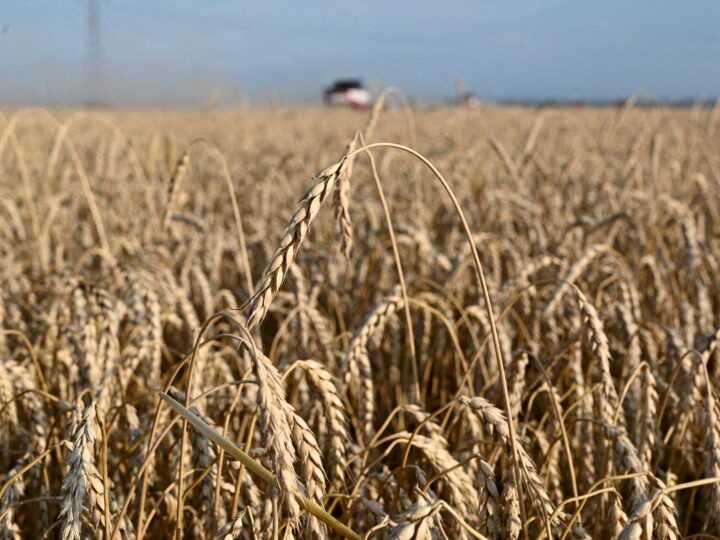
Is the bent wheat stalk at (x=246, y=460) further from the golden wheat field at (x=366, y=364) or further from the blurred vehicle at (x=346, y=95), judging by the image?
the blurred vehicle at (x=346, y=95)

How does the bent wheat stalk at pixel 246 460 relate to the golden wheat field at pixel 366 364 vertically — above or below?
above

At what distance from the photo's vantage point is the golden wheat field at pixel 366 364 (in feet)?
3.20

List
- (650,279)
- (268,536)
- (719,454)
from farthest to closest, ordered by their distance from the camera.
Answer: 1. (650,279)
2. (719,454)
3. (268,536)

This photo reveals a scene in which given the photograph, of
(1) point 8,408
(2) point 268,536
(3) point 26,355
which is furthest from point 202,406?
(3) point 26,355

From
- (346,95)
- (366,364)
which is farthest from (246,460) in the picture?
(346,95)

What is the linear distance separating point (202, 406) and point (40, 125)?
11.3 m

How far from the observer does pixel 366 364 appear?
160 centimetres

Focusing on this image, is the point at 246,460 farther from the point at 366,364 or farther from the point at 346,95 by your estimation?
the point at 346,95

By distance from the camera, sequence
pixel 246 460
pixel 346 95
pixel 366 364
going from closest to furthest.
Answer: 1. pixel 246 460
2. pixel 366 364
3. pixel 346 95

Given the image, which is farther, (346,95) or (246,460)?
(346,95)

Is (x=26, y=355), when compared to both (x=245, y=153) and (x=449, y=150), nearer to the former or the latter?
(x=449, y=150)

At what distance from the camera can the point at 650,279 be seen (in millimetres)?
2668

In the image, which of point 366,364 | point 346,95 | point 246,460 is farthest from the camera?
point 346,95

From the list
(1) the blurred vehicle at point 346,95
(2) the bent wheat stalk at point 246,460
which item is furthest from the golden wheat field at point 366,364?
(1) the blurred vehicle at point 346,95
